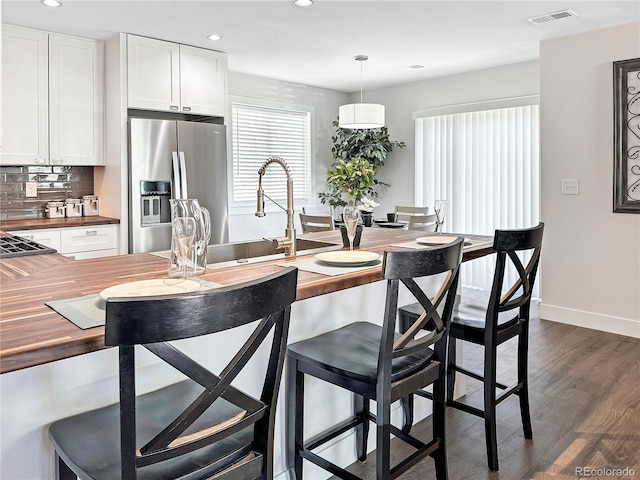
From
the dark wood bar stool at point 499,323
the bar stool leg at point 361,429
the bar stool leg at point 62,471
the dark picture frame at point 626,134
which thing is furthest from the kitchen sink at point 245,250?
the dark picture frame at point 626,134

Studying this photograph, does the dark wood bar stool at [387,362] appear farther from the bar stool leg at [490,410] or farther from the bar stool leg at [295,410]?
the bar stool leg at [490,410]

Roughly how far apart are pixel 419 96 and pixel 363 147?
2.97ft

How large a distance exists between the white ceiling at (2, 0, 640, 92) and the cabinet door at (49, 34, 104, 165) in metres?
0.16

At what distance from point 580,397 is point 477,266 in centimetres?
295

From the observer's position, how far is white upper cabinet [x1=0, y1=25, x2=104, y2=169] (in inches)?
149

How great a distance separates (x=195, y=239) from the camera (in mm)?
1600

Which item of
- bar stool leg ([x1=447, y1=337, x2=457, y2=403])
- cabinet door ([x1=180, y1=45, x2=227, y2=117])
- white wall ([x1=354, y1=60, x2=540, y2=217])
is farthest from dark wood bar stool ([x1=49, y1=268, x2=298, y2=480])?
white wall ([x1=354, y1=60, x2=540, y2=217])

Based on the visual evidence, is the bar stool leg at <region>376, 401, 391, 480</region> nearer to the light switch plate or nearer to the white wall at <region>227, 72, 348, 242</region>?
the light switch plate

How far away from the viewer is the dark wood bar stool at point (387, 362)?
1500 millimetres

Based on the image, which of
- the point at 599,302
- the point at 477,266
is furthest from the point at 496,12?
the point at 477,266

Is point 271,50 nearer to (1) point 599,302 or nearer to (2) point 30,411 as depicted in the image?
(1) point 599,302

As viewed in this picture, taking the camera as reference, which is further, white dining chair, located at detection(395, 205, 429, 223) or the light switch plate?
white dining chair, located at detection(395, 205, 429, 223)

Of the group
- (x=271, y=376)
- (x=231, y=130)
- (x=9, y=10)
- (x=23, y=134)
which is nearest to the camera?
(x=271, y=376)

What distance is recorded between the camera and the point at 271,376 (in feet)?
3.88
